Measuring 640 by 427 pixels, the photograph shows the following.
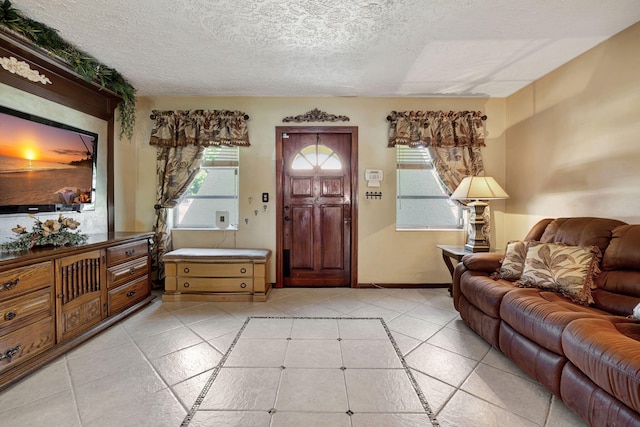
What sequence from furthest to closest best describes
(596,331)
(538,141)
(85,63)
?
(538,141)
(85,63)
(596,331)

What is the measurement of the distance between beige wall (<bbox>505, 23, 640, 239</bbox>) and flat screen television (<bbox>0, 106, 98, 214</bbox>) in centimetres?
483

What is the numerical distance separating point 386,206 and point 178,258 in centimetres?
265

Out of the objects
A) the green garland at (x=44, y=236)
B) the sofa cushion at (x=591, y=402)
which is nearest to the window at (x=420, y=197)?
the sofa cushion at (x=591, y=402)

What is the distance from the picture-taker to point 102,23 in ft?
7.12

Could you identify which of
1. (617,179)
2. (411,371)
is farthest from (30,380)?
(617,179)

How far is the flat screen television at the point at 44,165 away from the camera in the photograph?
6.98 feet

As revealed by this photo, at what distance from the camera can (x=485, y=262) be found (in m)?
2.50

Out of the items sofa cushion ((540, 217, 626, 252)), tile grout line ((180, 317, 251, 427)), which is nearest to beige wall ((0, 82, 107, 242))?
tile grout line ((180, 317, 251, 427))

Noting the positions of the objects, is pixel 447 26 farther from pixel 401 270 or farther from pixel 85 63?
pixel 85 63

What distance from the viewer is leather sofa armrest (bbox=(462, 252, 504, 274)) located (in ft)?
8.16

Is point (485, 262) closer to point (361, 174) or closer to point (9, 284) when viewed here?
point (361, 174)

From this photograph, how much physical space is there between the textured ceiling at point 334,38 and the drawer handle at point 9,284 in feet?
6.33

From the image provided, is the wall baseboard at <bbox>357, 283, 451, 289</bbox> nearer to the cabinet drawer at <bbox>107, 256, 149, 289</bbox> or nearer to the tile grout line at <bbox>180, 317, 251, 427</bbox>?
the tile grout line at <bbox>180, 317, 251, 427</bbox>

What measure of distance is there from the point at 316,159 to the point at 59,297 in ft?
9.40
